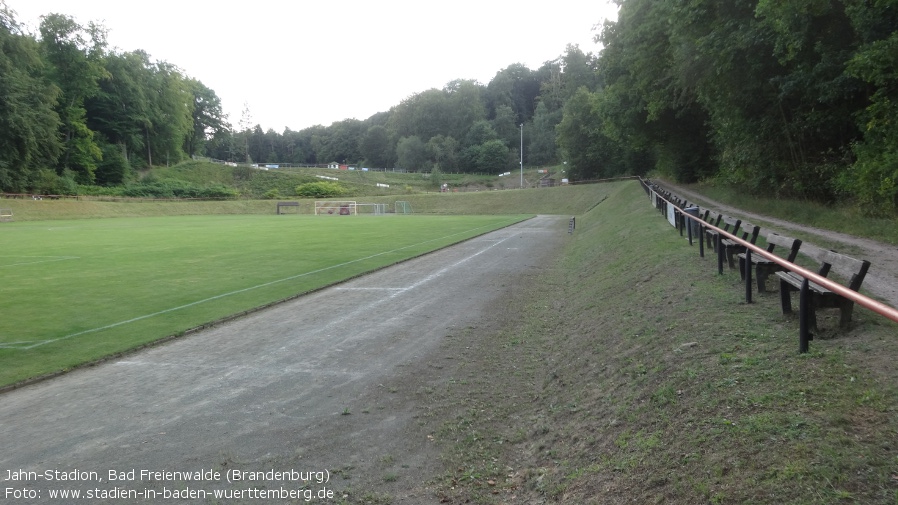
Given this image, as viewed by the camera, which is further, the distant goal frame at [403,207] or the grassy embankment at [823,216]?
the distant goal frame at [403,207]

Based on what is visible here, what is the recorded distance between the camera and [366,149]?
471 ft

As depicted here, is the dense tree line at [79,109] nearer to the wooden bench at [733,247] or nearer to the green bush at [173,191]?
the green bush at [173,191]

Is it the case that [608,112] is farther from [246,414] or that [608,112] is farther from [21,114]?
[21,114]

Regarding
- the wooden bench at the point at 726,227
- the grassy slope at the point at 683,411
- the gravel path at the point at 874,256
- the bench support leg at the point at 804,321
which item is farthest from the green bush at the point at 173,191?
the bench support leg at the point at 804,321

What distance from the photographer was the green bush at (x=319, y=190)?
85250 millimetres

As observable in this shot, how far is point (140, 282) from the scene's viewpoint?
49.5ft

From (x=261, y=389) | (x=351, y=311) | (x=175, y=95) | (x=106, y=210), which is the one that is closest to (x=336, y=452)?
(x=261, y=389)

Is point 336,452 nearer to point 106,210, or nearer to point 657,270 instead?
point 657,270

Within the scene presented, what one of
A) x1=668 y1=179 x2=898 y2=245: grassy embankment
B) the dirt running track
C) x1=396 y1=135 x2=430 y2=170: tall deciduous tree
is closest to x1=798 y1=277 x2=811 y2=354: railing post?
the dirt running track

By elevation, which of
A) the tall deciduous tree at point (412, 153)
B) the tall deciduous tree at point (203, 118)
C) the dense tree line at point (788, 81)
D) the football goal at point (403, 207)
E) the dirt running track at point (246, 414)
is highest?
the tall deciduous tree at point (203, 118)

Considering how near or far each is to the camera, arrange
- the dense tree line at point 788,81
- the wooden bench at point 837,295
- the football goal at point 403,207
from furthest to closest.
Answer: the football goal at point 403,207 → the dense tree line at point 788,81 → the wooden bench at point 837,295

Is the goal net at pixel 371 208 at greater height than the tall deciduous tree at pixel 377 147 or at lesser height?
lesser

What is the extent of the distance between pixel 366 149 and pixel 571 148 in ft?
262

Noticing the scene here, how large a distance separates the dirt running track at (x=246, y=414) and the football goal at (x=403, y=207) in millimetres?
53932
